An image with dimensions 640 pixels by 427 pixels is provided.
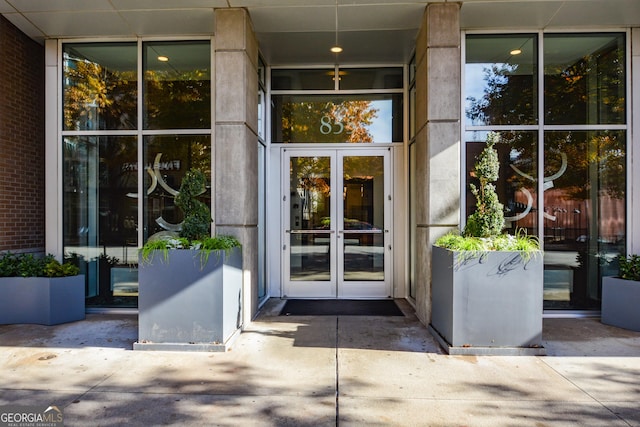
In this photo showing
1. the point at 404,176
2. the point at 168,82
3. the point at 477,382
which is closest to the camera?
the point at 477,382

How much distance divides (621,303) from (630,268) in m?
0.51

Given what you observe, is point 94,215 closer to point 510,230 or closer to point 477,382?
point 477,382

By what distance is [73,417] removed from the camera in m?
3.26

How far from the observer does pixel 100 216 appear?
Answer: 6.64m

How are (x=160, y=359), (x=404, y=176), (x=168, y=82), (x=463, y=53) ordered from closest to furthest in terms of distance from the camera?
(x=160, y=359), (x=463, y=53), (x=168, y=82), (x=404, y=176)

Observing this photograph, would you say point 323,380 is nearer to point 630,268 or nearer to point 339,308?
point 339,308

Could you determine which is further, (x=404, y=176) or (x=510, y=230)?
(x=404, y=176)

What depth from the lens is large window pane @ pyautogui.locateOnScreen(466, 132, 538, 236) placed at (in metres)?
6.32

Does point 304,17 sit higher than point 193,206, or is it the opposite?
point 304,17

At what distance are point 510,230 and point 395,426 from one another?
163 inches

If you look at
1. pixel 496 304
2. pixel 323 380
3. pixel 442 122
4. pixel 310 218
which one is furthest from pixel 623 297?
pixel 310 218

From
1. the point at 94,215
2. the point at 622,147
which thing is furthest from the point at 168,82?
the point at 622,147

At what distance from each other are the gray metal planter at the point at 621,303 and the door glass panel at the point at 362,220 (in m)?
3.37

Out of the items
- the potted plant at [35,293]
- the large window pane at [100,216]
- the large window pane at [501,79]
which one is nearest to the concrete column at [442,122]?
the large window pane at [501,79]
